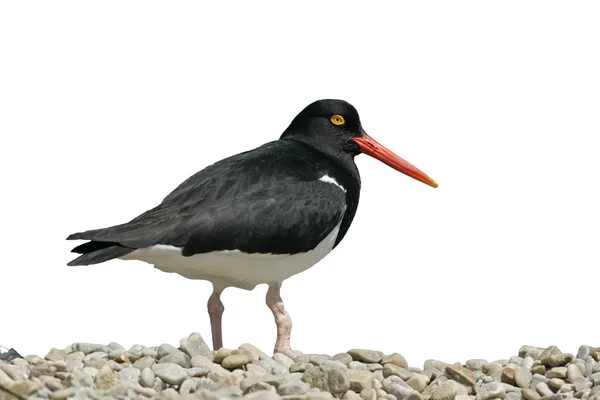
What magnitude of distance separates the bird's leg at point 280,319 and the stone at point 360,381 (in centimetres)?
120

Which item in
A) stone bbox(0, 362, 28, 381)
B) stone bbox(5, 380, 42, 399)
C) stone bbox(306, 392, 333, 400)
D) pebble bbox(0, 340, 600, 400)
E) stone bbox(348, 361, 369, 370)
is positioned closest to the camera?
stone bbox(5, 380, 42, 399)

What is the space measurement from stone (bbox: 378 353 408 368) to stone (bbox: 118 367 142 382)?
209 cm

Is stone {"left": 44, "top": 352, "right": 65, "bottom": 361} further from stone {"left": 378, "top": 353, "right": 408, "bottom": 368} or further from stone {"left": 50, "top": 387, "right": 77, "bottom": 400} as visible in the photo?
stone {"left": 378, "top": 353, "right": 408, "bottom": 368}

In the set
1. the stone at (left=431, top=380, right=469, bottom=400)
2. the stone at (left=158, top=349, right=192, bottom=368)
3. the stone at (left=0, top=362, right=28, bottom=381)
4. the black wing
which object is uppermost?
the black wing

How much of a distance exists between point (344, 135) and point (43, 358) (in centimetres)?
339

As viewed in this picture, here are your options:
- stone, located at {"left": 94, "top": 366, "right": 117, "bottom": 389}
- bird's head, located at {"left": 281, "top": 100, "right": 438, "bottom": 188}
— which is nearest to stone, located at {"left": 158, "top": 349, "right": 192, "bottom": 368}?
stone, located at {"left": 94, "top": 366, "right": 117, "bottom": 389}

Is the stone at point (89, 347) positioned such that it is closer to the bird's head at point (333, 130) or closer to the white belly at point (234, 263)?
the white belly at point (234, 263)

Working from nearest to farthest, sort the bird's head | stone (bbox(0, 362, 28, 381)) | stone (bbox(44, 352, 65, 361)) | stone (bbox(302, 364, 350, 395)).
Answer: stone (bbox(0, 362, 28, 381)) → stone (bbox(302, 364, 350, 395)) → stone (bbox(44, 352, 65, 361)) → the bird's head

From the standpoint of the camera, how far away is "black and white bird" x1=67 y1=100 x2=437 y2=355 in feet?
26.7

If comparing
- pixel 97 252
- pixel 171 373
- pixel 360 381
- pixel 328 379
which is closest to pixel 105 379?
pixel 171 373

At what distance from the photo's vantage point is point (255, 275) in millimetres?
8641

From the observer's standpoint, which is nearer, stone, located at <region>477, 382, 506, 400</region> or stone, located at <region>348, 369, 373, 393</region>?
stone, located at <region>348, 369, 373, 393</region>

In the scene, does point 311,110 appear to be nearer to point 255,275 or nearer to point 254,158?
point 254,158

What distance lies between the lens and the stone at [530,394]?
7.95m
